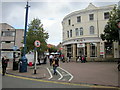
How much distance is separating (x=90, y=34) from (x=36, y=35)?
50.6 feet

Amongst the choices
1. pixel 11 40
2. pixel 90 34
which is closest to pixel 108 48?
pixel 90 34

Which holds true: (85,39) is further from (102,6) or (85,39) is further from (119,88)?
(119,88)

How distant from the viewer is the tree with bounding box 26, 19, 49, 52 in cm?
1909

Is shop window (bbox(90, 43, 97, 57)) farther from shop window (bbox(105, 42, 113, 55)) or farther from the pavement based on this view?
the pavement

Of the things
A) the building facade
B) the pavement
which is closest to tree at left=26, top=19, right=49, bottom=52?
the pavement

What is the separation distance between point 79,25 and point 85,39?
381 centimetres

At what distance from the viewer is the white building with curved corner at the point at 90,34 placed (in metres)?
29.5

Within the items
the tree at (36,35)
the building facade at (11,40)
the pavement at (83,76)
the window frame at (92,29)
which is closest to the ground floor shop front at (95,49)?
the window frame at (92,29)

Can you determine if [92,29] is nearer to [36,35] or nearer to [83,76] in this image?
[36,35]

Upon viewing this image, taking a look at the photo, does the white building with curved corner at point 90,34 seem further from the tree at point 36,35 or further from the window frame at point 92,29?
the tree at point 36,35

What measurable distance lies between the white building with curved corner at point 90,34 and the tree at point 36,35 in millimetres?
12721

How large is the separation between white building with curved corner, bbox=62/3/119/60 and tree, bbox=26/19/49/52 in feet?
41.7

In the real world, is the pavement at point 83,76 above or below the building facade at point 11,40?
below

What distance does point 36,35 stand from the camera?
19.5 metres
